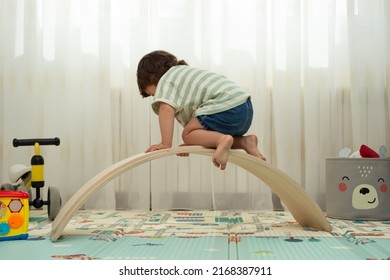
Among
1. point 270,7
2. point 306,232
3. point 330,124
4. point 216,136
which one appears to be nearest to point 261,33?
point 270,7

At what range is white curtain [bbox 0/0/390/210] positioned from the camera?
2.48 metres

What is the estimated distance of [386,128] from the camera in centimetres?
246

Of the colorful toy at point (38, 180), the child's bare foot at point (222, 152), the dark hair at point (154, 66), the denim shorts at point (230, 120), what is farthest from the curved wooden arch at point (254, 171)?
the colorful toy at point (38, 180)

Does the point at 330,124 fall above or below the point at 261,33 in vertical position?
below

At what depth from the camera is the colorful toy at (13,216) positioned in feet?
5.31

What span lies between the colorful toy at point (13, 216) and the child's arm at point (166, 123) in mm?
469

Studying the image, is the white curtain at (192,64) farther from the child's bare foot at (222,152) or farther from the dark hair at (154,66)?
the child's bare foot at (222,152)

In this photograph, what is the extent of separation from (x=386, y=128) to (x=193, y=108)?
1.06 metres

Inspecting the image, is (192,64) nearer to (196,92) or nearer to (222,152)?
(196,92)

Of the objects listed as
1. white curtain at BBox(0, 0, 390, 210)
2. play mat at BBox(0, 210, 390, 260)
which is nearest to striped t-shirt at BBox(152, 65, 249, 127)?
play mat at BBox(0, 210, 390, 260)

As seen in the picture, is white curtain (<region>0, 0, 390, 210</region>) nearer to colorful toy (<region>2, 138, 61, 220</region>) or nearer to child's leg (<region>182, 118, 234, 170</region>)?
colorful toy (<region>2, 138, 61, 220</region>)

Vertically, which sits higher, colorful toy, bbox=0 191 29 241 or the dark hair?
the dark hair

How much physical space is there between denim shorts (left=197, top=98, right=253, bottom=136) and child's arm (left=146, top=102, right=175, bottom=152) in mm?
107
